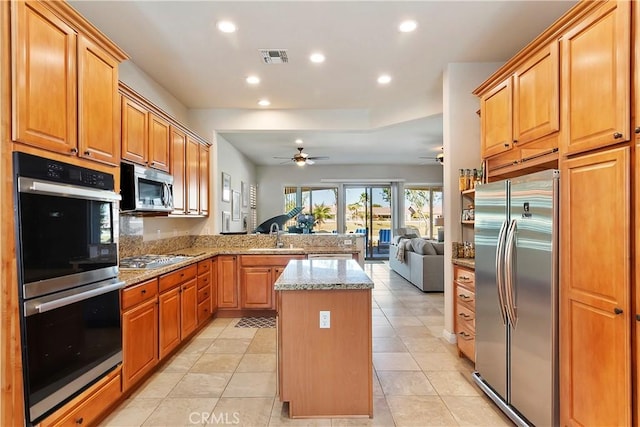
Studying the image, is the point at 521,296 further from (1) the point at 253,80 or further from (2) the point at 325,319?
(1) the point at 253,80

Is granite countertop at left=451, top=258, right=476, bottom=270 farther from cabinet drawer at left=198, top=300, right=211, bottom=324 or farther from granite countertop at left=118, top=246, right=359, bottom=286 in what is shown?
cabinet drawer at left=198, top=300, right=211, bottom=324

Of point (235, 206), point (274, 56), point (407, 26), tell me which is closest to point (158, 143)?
point (274, 56)

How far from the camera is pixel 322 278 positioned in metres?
2.26

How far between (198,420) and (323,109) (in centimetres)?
403

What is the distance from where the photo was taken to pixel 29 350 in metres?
1.58

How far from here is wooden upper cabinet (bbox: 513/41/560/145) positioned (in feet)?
6.47

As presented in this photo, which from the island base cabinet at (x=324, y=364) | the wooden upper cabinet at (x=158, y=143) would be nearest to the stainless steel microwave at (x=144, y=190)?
the wooden upper cabinet at (x=158, y=143)

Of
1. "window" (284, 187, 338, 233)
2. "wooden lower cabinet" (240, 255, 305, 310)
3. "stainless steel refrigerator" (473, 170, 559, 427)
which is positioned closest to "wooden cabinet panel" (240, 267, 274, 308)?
"wooden lower cabinet" (240, 255, 305, 310)

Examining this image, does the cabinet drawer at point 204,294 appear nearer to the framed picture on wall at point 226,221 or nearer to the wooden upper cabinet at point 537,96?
the framed picture on wall at point 226,221

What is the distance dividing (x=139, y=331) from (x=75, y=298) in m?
0.81

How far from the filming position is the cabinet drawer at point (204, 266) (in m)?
3.79

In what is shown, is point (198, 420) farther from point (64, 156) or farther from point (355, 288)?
point (64, 156)

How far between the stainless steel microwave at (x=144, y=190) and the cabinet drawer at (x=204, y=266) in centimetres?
75

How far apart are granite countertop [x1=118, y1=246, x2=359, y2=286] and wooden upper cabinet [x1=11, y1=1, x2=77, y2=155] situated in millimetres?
1018
